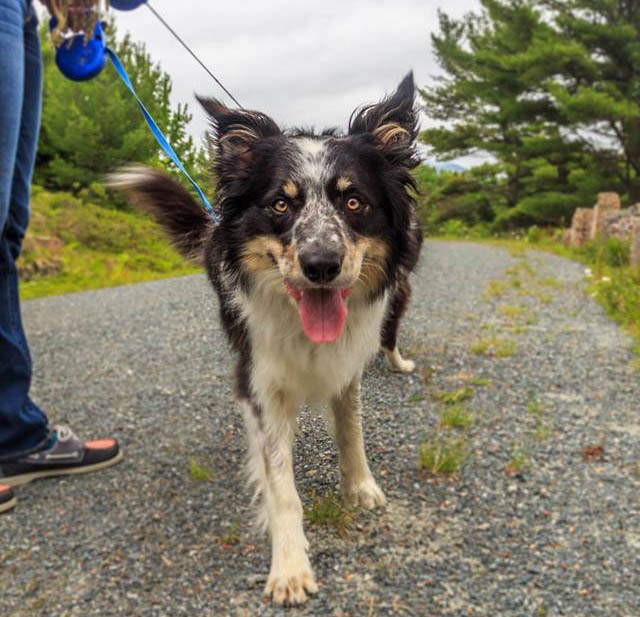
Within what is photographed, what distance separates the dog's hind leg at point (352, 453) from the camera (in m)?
2.77

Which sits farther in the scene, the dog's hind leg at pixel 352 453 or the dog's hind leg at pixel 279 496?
the dog's hind leg at pixel 352 453

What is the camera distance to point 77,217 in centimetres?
1164

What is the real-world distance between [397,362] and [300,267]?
263cm

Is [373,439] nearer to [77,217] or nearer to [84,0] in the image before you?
[84,0]

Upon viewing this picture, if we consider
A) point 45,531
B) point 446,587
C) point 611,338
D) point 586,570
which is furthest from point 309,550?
point 611,338

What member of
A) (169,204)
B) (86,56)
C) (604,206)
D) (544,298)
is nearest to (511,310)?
(544,298)

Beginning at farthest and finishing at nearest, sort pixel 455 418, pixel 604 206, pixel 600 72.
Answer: pixel 600 72 < pixel 604 206 < pixel 455 418

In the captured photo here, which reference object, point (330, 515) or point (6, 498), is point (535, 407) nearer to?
point (330, 515)

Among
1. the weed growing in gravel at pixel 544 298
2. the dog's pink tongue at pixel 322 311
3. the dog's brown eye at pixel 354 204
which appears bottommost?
the weed growing in gravel at pixel 544 298

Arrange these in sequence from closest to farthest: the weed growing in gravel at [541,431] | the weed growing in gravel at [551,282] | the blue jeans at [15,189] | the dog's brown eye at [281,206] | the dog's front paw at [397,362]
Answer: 1. the dog's brown eye at [281,206]
2. the blue jeans at [15,189]
3. the weed growing in gravel at [541,431]
4. the dog's front paw at [397,362]
5. the weed growing in gravel at [551,282]

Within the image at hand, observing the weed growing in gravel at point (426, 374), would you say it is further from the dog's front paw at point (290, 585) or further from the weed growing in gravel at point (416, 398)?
the dog's front paw at point (290, 585)

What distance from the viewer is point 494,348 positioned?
522 centimetres

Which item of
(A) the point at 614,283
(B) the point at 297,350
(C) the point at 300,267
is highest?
(C) the point at 300,267

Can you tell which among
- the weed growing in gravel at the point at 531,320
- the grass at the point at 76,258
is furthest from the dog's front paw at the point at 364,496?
the grass at the point at 76,258
